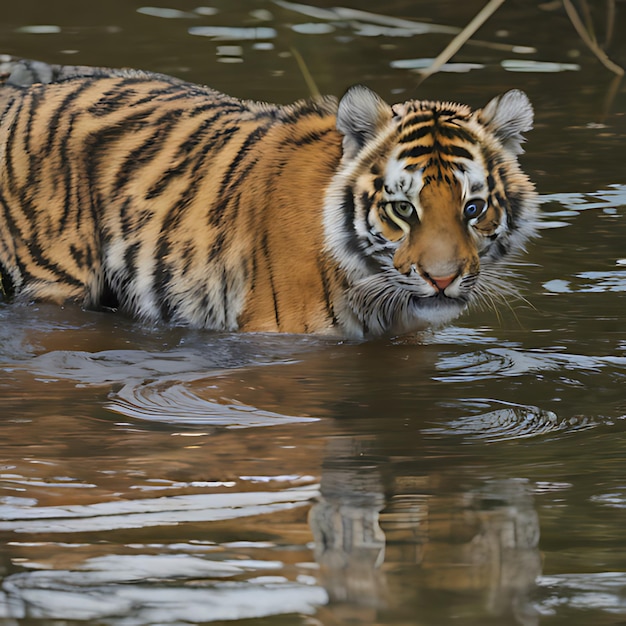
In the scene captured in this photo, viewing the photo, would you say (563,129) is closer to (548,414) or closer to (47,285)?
(47,285)

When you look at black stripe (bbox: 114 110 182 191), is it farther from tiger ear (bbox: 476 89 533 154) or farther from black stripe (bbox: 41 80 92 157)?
tiger ear (bbox: 476 89 533 154)

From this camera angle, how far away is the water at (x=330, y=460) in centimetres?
223

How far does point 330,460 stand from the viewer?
320 cm

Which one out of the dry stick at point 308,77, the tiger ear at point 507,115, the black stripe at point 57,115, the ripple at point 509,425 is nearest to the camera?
the dry stick at point 308,77

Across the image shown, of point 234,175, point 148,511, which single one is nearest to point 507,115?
point 234,175

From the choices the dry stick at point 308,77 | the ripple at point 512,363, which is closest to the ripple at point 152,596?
the dry stick at point 308,77

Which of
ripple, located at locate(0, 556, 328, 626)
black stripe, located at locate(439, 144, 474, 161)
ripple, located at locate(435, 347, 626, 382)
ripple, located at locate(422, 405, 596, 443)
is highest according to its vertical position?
black stripe, located at locate(439, 144, 474, 161)

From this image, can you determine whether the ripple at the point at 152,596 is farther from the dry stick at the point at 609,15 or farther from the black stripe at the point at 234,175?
the black stripe at the point at 234,175

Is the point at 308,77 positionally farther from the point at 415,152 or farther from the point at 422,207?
the point at 415,152

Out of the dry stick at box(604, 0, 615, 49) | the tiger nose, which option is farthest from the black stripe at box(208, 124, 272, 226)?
the dry stick at box(604, 0, 615, 49)

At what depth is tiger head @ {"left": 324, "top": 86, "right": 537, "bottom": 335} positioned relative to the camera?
4.17 meters

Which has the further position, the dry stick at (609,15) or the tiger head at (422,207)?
the tiger head at (422,207)

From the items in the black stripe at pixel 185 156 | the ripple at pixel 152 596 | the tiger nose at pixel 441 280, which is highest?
the black stripe at pixel 185 156

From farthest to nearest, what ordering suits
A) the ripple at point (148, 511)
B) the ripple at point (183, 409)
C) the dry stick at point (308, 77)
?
the ripple at point (183, 409), the ripple at point (148, 511), the dry stick at point (308, 77)
